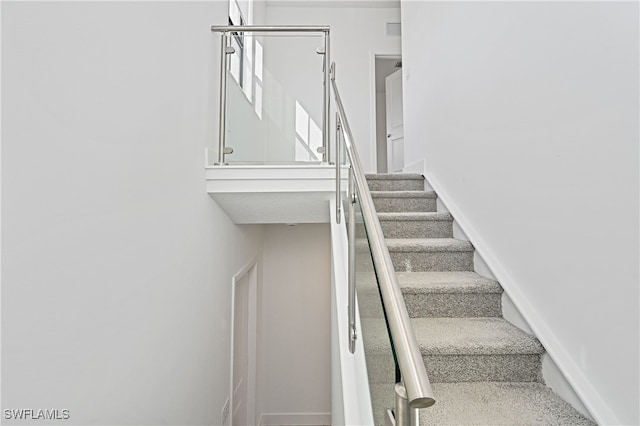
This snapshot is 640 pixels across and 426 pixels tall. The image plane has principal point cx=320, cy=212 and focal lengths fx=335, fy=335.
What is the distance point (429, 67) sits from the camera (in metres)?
3.04

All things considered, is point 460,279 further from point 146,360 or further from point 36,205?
point 36,205

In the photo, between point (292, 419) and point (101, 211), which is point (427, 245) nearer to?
point (101, 211)

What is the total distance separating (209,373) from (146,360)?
3.23 ft

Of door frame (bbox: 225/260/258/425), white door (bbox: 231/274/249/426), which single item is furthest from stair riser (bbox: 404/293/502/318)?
door frame (bbox: 225/260/258/425)

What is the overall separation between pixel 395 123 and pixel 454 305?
12.5ft

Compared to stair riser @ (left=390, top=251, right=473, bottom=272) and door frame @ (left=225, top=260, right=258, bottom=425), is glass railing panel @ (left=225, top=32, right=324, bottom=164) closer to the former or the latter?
stair riser @ (left=390, top=251, right=473, bottom=272)

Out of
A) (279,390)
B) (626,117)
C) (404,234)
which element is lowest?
(279,390)

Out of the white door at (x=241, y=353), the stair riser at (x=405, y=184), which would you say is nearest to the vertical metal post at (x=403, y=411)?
the stair riser at (x=405, y=184)

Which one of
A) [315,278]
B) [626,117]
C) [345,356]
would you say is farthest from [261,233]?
[626,117]

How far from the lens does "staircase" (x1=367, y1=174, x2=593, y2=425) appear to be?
1.25m

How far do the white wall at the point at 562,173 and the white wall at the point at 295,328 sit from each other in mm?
2533

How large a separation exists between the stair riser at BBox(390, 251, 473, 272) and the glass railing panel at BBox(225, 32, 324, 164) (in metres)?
1.03

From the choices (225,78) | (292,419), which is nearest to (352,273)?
(225,78)

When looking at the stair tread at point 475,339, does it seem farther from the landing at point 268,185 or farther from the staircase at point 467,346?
the landing at point 268,185
